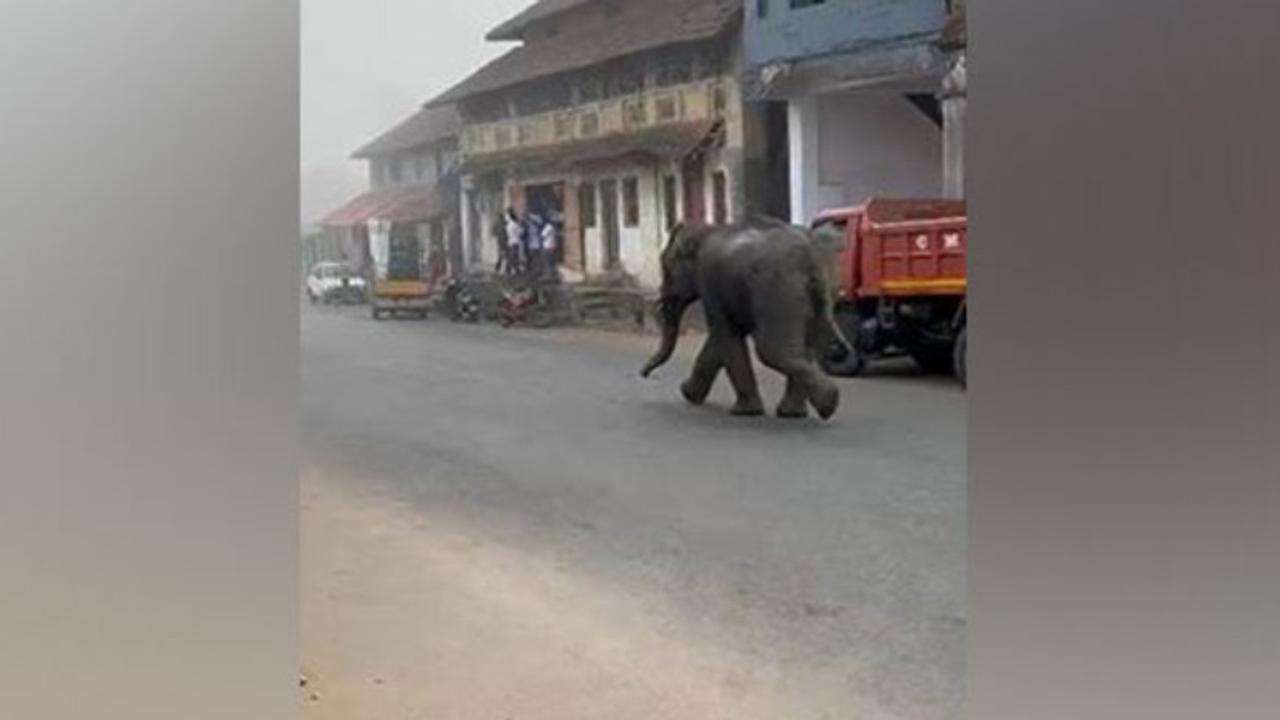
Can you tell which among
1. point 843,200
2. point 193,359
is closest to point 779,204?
point 843,200

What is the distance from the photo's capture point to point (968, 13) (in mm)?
1658

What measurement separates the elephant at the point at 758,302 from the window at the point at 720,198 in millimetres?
12

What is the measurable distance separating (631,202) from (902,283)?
1.26 ft

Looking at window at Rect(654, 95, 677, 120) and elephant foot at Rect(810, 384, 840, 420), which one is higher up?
window at Rect(654, 95, 677, 120)

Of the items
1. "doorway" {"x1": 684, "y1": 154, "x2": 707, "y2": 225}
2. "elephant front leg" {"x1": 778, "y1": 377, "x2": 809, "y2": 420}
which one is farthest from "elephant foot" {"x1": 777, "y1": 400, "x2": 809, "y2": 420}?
"doorway" {"x1": 684, "y1": 154, "x2": 707, "y2": 225}

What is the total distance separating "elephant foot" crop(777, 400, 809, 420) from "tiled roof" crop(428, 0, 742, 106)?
483 mm

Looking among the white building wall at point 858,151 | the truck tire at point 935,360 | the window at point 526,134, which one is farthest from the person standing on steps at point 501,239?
the truck tire at point 935,360

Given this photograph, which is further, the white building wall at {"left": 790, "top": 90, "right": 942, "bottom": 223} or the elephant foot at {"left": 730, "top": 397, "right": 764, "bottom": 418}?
the elephant foot at {"left": 730, "top": 397, "right": 764, "bottom": 418}

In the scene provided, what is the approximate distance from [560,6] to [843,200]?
49cm

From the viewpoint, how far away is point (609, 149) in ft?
6.40

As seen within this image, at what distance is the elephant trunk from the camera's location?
6.17ft

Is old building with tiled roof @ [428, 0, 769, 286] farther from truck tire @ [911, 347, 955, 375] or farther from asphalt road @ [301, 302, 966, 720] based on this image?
truck tire @ [911, 347, 955, 375]

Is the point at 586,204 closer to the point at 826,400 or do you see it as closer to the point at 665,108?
the point at 665,108

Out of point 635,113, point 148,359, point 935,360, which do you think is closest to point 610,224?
point 635,113
